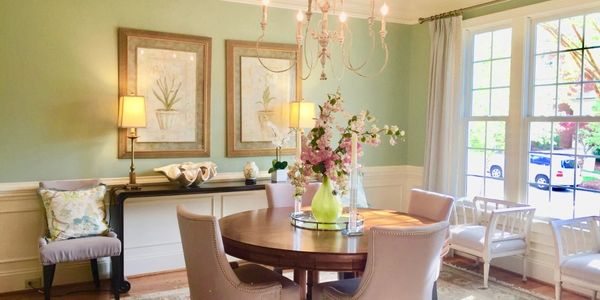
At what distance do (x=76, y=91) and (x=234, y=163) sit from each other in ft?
5.00

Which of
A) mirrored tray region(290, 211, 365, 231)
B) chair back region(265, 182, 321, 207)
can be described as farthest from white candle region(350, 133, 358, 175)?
chair back region(265, 182, 321, 207)

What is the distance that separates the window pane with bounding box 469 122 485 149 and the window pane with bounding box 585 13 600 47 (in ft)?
4.04

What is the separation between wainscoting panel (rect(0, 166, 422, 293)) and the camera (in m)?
3.93

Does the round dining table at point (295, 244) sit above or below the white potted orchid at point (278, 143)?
below

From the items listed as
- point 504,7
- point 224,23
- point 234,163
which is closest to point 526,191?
point 504,7

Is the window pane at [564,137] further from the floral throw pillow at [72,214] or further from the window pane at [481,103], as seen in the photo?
the floral throw pillow at [72,214]

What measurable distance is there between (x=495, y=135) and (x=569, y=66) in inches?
36.8

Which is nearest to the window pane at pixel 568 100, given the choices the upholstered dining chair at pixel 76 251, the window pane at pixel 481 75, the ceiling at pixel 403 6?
the window pane at pixel 481 75

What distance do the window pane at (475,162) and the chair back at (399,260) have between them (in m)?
2.81

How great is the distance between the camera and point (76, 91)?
409 centimetres

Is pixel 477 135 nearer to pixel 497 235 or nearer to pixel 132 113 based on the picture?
pixel 497 235

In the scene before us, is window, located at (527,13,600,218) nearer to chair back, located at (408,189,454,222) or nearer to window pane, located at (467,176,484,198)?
window pane, located at (467,176,484,198)

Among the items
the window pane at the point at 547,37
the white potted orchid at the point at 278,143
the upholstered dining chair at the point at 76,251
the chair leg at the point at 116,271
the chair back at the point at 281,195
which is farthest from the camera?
the white potted orchid at the point at 278,143

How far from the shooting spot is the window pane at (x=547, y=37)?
4266 mm
